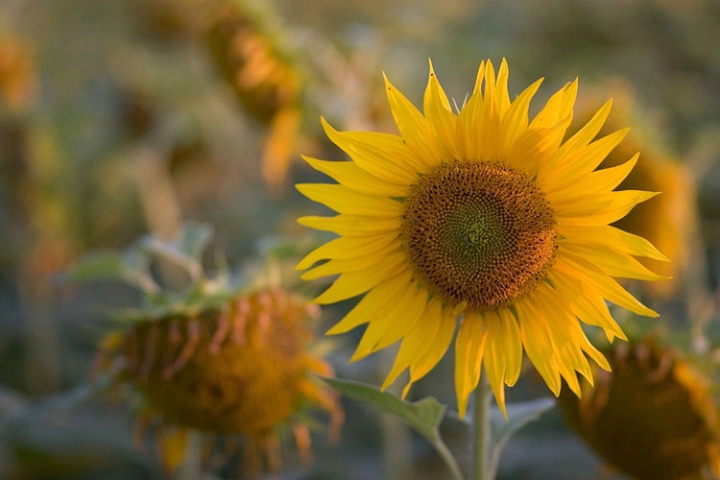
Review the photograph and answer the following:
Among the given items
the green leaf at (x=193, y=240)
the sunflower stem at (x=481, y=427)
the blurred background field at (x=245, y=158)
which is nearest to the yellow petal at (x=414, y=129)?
the sunflower stem at (x=481, y=427)

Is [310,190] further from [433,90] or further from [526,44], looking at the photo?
[526,44]

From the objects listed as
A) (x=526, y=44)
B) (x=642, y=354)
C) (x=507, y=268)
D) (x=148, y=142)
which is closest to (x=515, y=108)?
(x=507, y=268)

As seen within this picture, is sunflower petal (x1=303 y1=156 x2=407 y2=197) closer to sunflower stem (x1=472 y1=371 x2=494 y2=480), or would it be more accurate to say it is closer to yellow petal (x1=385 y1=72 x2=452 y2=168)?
yellow petal (x1=385 y1=72 x2=452 y2=168)

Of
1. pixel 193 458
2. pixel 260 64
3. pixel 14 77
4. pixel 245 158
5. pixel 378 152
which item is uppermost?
pixel 14 77

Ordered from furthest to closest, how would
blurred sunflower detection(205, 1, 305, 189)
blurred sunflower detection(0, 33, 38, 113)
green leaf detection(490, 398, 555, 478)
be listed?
blurred sunflower detection(0, 33, 38, 113) < blurred sunflower detection(205, 1, 305, 189) < green leaf detection(490, 398, 555, 478)

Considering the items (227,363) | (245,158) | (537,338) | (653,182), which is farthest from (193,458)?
(245,158)

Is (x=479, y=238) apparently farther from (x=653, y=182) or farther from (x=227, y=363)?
(x=653, y=182)

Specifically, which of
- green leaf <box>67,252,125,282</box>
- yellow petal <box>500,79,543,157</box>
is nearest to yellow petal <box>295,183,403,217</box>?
yellow petal <box>500,79,543,157</box>

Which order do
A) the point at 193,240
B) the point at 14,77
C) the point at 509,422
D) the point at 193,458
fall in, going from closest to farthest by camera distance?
the point at 509,422, the point at 193,240, the point at 193,458, the point at 14,77
